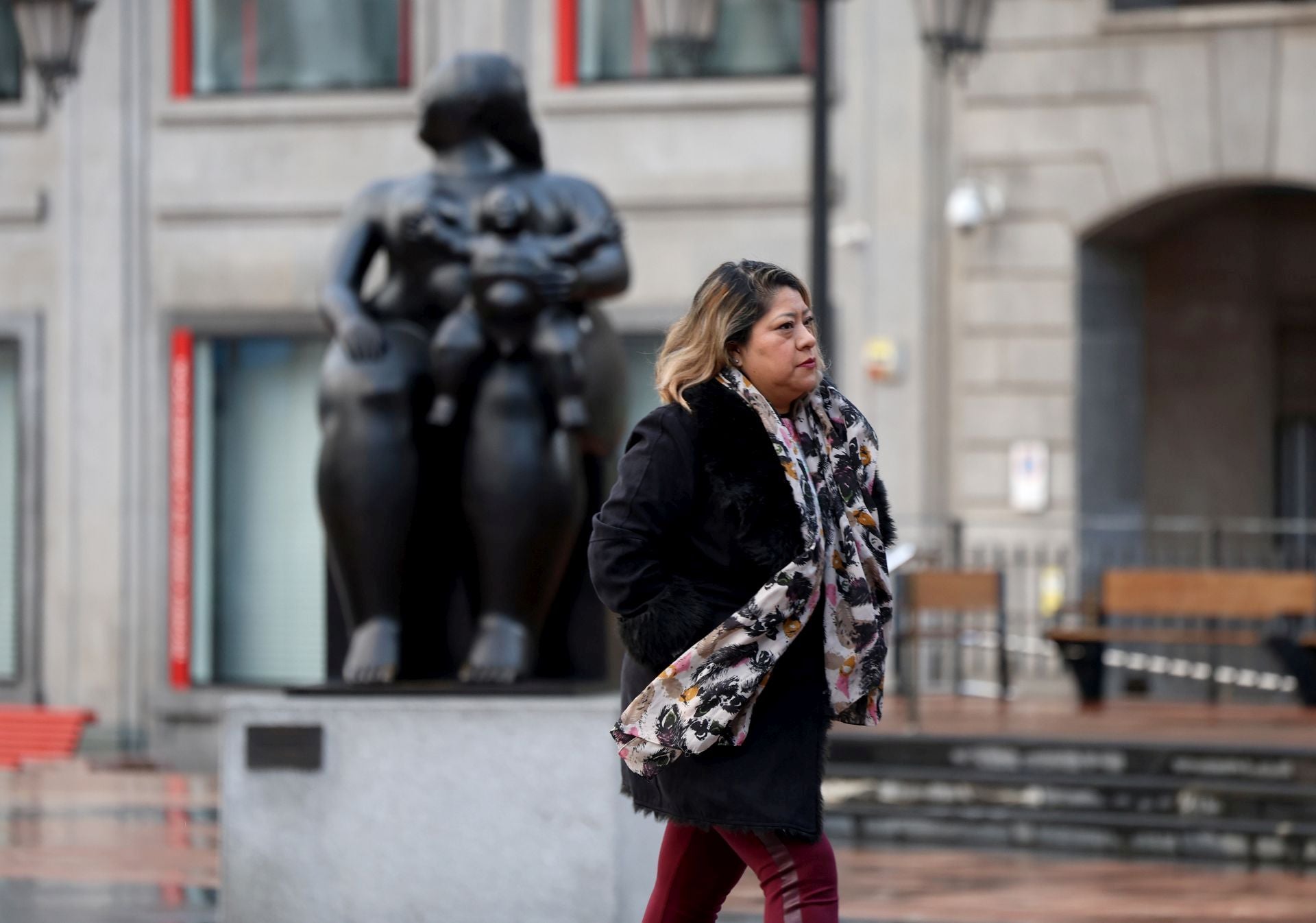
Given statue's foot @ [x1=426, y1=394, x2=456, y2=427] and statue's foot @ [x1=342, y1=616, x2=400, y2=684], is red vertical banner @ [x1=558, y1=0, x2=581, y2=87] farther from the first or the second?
statue's foot @ [x1=342, y1=616, x2=400, y2=684]

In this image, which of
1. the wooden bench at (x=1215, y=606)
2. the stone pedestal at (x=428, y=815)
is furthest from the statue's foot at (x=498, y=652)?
the wooden bench at (x=1215, y=606)

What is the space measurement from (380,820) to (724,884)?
92.5 inches

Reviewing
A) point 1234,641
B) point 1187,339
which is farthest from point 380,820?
point 1187,339

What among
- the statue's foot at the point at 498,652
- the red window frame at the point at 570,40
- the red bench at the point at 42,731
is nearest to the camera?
the statue's foot at the point at 498,652

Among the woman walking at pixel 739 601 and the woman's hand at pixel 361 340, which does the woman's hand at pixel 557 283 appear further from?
the woman walking at pixel 739 601

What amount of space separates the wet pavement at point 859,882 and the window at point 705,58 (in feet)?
31.4

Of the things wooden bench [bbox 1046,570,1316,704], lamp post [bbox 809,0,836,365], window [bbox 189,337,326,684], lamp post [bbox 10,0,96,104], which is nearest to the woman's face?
lamp post [bbox 809,0,836,365]

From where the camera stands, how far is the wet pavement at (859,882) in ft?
24.4

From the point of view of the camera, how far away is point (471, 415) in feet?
23.2

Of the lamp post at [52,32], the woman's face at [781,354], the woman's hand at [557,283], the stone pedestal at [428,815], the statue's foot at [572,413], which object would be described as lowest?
the stone pedestal at [428,815]

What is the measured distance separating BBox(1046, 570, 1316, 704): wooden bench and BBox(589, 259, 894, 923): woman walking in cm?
1116

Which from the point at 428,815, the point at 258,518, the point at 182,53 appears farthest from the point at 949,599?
the point at 428,815

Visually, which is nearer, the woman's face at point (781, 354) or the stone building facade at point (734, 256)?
the woman's face at point (781, 354)

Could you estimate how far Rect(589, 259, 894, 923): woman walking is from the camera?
4258 millimetres
